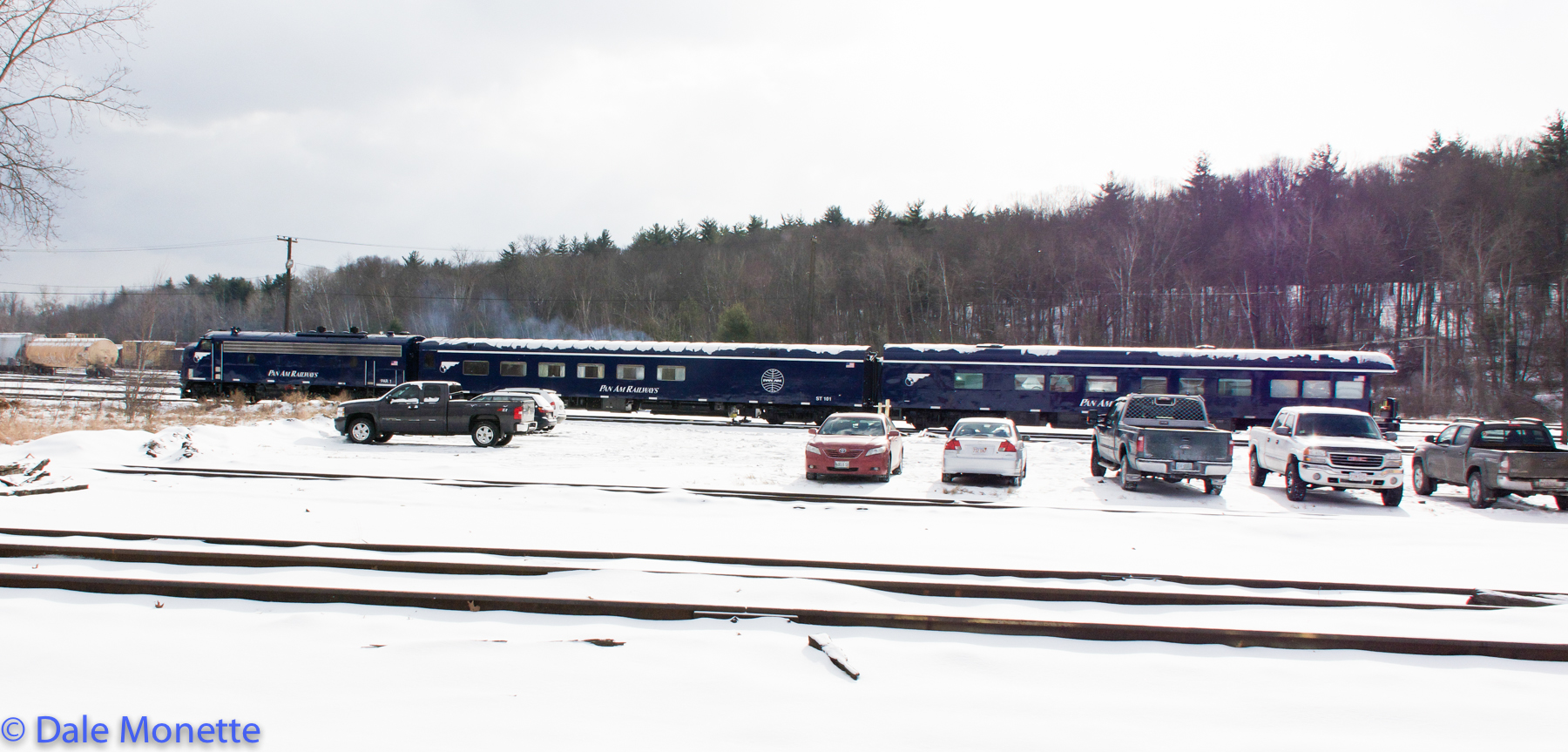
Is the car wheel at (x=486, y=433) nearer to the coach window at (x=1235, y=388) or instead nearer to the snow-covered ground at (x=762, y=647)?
the snow-covered ground at (x=762, y=647)

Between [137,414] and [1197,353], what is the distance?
36.6 m

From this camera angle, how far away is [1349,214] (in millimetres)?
54281

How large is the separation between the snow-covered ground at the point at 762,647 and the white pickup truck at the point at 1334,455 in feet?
6.87

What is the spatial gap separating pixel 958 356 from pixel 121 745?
26.5 meters

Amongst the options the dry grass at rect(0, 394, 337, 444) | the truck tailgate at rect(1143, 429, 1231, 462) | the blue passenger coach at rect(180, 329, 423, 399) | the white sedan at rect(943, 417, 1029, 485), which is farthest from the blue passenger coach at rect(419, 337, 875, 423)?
the truck tailgate at rect(1143, 429, 1231, 462)

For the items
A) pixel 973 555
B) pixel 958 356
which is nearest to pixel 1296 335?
pixel 958 356

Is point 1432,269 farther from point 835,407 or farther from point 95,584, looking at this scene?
point 95,584

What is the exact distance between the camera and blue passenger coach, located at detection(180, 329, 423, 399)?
32469 millimetres

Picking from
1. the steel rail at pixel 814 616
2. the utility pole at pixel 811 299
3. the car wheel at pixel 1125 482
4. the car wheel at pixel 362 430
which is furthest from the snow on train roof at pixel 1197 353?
the steel rail at pixel 814 616

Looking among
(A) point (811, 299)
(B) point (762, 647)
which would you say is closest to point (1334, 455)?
(B) point (762, 647)

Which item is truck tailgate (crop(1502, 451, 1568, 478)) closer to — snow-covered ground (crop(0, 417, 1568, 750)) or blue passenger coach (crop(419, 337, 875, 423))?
snow-covered ground (crop(0, 417, 1568, 750))

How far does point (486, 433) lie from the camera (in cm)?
2038

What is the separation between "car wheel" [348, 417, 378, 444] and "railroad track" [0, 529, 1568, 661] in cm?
1222

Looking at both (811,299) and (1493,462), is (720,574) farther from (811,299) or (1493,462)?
(811,299)
